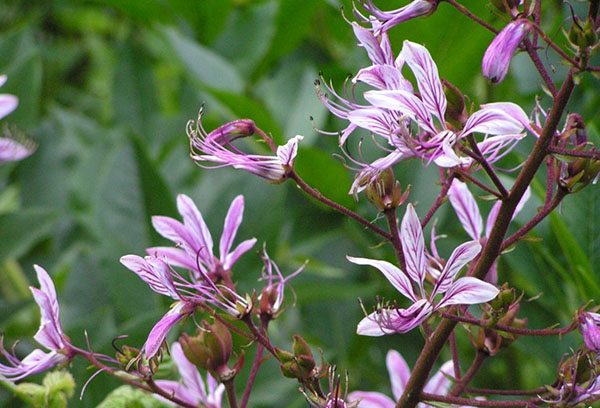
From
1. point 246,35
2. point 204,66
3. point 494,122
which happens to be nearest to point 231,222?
point 494,122

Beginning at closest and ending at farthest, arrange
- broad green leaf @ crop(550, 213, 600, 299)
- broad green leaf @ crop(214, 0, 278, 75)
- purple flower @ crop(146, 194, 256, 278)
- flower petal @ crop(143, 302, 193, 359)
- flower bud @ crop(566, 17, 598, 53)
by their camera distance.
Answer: flower bud @ crop(566, 17, 598, 53)
flower petal @ crop(143, 302, 193, 359)
purple flower @ crop(146, 194, 256, 278)
broad green leaf @ crop(550, 213, 600, 299)
broad green leaf @ crop(214, 0, 278, 75)

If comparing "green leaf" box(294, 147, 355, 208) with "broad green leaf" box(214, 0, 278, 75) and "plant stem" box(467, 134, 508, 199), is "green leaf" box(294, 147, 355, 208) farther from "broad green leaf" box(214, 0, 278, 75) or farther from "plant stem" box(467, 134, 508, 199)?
"plant stem" box(467, 134, 508, 199)

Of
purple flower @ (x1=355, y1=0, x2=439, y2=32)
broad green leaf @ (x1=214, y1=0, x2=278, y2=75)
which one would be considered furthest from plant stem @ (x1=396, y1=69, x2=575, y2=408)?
broad green leaf @ (x1=214, y1=0, x2=278, y2=75)

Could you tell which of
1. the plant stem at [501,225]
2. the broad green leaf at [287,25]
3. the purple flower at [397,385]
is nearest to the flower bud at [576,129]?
the plant stem at [501,225]

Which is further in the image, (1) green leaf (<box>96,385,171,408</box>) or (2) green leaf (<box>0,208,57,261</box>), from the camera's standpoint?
(2) green leaf (<box>0,208,57,261</box>)

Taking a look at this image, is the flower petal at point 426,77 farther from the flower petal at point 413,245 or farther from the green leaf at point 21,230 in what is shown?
the green leaf at point 21,230
